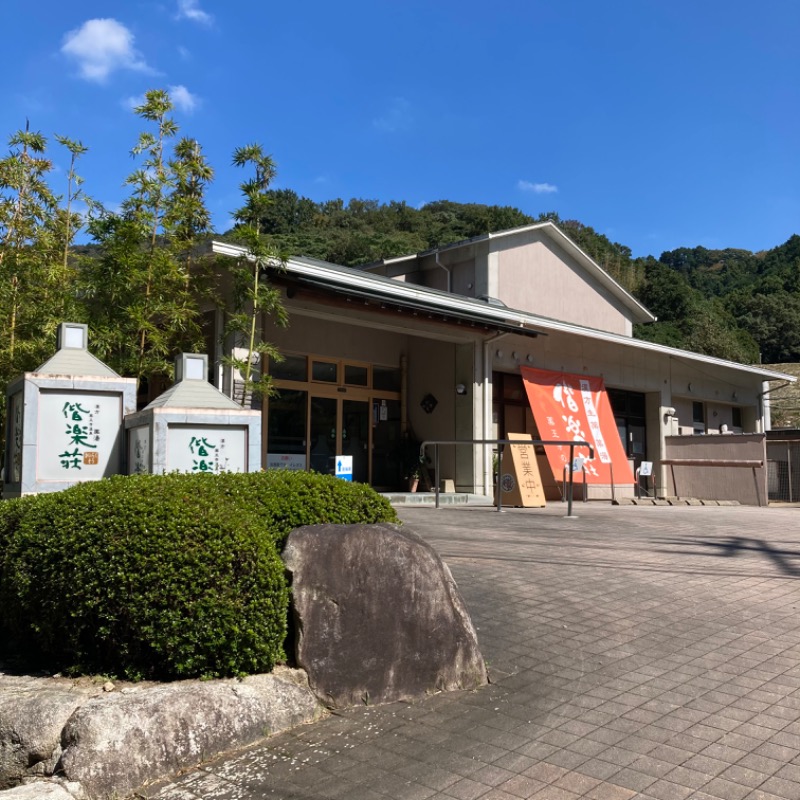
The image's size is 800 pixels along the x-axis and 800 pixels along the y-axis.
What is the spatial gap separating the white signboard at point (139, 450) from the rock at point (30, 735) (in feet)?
9.32

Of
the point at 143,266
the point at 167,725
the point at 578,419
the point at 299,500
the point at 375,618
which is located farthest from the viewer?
the point at 578,419

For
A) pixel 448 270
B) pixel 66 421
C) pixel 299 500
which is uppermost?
pixel 448 270

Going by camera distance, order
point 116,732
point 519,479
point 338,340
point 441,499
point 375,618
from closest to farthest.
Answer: point 116,732, point 375,618, point 519,479, point 441,499, point 338,340

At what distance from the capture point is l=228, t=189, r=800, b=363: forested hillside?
50.5m

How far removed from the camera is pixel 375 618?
13.9 ft

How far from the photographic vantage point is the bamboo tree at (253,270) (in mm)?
10219

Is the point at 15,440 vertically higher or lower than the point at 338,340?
lower

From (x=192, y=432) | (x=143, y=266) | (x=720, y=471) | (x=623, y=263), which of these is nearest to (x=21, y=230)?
(x=143, y=266)

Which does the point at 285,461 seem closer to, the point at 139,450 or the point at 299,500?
the point at 139,450

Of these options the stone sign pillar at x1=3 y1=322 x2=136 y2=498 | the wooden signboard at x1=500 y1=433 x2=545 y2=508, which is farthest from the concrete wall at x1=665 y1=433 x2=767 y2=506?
the stone sign pillar at x1=3 y1=322 x2=136 y2=498

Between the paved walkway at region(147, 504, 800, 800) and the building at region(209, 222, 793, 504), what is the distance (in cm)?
724

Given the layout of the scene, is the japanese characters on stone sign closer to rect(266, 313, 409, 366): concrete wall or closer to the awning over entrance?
rect(266, 313, 409, 366): concrete wall

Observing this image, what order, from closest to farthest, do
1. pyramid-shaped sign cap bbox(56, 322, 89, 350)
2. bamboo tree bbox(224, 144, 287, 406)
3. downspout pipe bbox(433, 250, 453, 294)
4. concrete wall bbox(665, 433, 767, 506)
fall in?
pyramid-shaped sign cap bbox(56, 322, 89, 350), bamboo tree bbox(224, 144, 287, 406), concrete wall bbox(665, 433, 767, 506), downspout pipe bbox(433, 250, 453, 294)

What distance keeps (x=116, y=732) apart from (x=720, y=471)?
18667 mm
